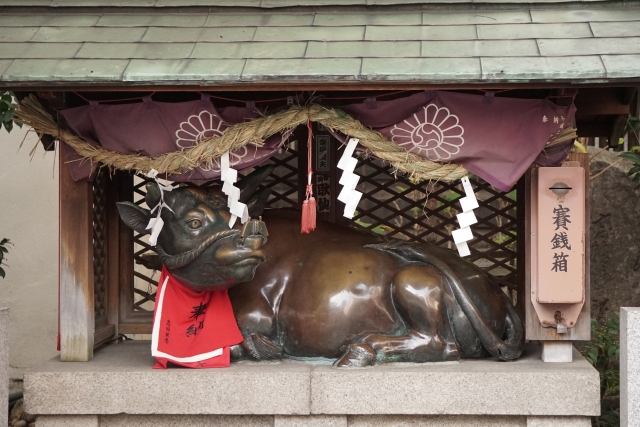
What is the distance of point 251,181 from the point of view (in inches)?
259

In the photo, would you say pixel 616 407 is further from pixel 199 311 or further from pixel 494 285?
pixel 199 311

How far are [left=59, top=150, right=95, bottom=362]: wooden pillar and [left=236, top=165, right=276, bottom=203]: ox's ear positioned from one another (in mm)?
1188

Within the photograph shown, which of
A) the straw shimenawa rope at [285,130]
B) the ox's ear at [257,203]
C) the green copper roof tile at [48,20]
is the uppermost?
the green copper roof tile at [48,20]

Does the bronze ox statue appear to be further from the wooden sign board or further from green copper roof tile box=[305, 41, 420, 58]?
green copper roof tile box=[305, 41, 420, 58]

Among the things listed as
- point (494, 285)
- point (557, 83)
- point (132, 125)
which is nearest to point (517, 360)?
point (494, 285)

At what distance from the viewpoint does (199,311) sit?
21.4 ft

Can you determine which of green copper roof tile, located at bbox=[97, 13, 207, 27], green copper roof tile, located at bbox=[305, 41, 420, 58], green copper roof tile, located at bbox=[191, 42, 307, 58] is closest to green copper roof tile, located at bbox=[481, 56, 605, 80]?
green copper roof tile, located at bbox=[305, 41, 420, 58]

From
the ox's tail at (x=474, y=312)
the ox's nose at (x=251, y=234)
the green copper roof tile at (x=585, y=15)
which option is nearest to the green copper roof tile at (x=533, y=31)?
the green copper roof tile at (x=585, y=15)

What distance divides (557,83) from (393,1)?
1521 mm

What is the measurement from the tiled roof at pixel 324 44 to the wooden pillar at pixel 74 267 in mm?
1088

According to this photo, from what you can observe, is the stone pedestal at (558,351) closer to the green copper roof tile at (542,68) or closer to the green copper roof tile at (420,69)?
the green copper roof tile at (542,68)

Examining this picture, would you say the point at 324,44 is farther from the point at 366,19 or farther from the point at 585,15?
the point at 585,15

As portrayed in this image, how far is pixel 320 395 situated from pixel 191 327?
3.78 ft

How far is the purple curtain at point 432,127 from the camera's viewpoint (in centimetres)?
593
